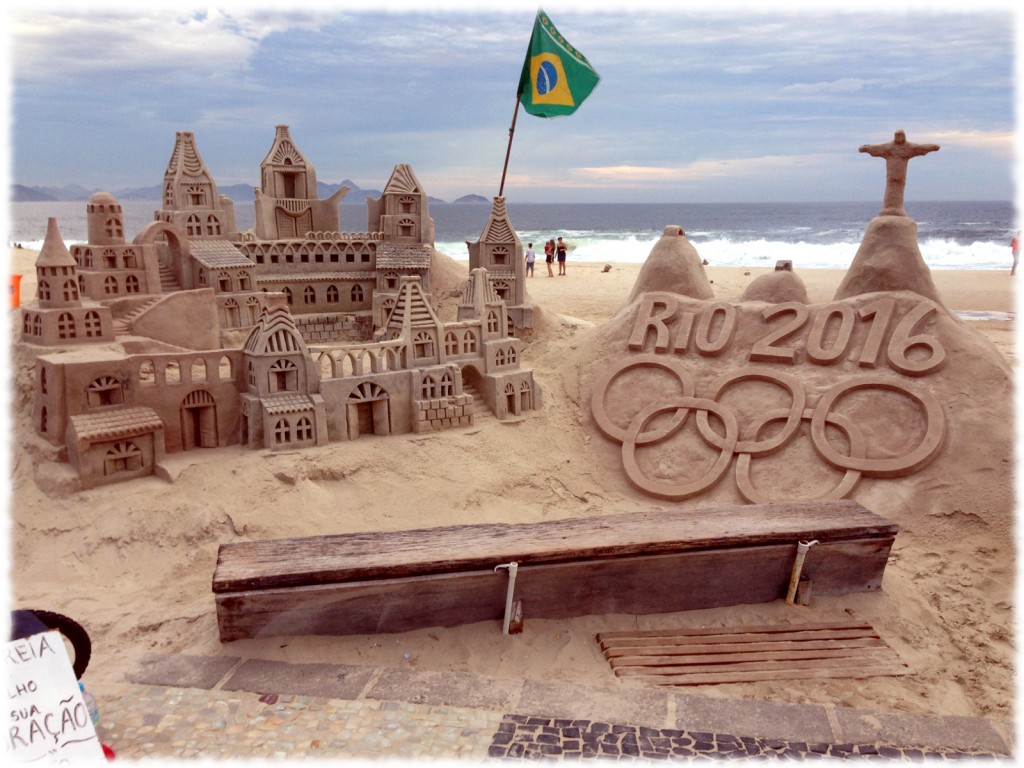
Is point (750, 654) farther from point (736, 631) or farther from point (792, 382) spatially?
point (792, 382)

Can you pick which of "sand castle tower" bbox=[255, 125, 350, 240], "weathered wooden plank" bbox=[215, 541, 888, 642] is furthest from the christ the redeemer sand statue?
"sand castle tower" bbox=[255, 125, 350, 240]

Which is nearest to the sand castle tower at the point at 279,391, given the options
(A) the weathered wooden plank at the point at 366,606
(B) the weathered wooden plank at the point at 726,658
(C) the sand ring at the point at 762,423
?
(A) the weathered wooden plank at the point at 366,606

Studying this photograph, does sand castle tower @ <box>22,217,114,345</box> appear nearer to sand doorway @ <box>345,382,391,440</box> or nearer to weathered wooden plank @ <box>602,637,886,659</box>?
sand doorway @ <box>345,382,391,440</box>

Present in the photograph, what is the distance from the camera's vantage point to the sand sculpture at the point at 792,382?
12.5 metres

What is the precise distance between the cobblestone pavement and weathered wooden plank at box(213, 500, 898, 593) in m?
0.87

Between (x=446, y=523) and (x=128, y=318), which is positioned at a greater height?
(x=128, y=318)

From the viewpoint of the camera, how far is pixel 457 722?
6.48 metres

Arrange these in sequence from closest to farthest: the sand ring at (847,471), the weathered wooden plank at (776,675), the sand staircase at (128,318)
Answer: the weathered wooden plank at (776,675) < the sand ring at (847,471) < the sand staircase at (128,318)

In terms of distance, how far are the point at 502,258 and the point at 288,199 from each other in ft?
23.9

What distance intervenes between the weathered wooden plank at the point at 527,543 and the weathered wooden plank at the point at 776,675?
3.88ft

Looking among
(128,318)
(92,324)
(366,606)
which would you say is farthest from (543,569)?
(128,318)

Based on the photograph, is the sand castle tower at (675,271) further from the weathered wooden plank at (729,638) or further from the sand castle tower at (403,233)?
the weathered wooden plank at (729,638)

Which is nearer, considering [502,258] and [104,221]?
[104,221]

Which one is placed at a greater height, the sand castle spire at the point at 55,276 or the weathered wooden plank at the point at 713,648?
the sand castle spire at the point at 55,276
